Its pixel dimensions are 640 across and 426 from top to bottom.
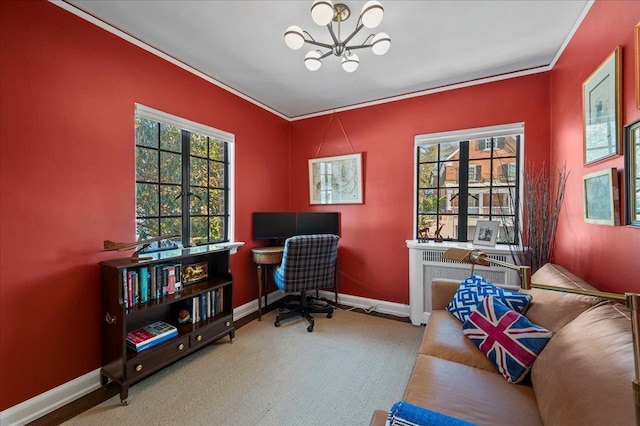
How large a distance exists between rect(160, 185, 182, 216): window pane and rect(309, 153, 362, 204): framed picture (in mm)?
1732

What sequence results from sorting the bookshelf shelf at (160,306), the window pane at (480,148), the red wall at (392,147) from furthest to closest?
1. the window pane at (480,148)
2. the red wall at (392,147)
3. the bookshelf shelf at (160,306)

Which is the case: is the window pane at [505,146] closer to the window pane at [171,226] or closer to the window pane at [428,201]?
the window pane at [428,201]

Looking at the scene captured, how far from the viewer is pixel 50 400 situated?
1664mm

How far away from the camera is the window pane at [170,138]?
2418 millimetres

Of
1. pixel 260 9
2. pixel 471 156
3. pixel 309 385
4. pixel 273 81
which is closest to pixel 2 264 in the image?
pixel 309 385

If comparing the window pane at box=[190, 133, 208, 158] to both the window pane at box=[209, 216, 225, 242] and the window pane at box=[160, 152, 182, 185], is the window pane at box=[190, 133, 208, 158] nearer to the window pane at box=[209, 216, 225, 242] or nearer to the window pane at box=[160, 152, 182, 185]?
the window pane at box=[160, 152, 182, 185]

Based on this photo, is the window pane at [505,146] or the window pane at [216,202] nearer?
the window pane at [505,146]

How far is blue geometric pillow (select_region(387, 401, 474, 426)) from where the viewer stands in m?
0.73

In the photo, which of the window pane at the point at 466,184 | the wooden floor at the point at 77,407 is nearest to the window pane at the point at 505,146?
the window pane at the point at 466,184

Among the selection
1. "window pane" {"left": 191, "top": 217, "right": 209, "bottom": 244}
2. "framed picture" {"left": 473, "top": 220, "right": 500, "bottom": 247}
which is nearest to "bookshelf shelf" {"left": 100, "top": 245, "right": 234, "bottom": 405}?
"window pane" {"left": 191, "top": 217, "right": 209, "bottom": 244}

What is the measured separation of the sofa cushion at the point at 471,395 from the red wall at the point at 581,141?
757mm

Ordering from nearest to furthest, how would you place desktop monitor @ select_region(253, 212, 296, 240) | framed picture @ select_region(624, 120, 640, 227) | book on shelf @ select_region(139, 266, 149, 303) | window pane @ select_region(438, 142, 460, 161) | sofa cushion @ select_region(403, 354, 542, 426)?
sofa cushion @ select_region(403, 354, 542, 426) → framed picture @ select_region(624, 120, 640, 227) → book on shelf @ select_region(139, 266, 149, 303) → window pane @ select_region(438, 142, 460, 161) → desktop monitor @ select_region(253, 212, 296, 240)

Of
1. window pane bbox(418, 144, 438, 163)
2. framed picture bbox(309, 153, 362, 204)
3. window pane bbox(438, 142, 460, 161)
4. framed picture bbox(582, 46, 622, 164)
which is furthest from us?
framed picture bbox(309, 153, 362, 204)

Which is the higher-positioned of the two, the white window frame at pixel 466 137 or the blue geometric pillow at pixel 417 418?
the white window frame at pixel 466 137
